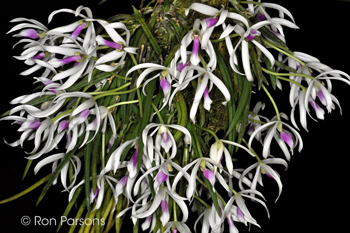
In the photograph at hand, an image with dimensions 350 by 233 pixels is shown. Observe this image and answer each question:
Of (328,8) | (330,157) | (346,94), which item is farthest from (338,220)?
(328,8)

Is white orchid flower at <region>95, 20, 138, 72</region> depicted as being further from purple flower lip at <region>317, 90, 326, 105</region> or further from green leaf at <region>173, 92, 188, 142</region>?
purple flower lip at <region>317, 90, 326, 105</region>

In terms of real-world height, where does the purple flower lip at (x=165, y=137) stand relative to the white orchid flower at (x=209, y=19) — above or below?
below

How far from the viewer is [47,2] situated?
1.70 metres

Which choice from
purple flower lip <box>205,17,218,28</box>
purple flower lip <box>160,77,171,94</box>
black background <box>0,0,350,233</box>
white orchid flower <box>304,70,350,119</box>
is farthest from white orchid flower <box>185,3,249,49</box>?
black background <box>0,0,350,233</box>

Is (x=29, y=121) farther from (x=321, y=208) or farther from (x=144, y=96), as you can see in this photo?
(x=321, y=208)

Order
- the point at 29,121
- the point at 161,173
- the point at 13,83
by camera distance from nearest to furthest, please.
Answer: the point at 161,173 → the point at 29,121 → the point at 13,83

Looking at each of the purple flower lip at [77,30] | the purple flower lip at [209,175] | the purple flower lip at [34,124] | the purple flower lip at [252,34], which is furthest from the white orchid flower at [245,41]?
the purple flower lip at [34,124]

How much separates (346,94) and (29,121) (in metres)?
1.30

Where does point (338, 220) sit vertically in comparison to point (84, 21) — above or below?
below

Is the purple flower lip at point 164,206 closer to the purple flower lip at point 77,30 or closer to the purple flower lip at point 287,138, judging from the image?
the purple flower lip at point 287,138

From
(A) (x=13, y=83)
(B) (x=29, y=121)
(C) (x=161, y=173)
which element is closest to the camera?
(C) (x=161, y=173)

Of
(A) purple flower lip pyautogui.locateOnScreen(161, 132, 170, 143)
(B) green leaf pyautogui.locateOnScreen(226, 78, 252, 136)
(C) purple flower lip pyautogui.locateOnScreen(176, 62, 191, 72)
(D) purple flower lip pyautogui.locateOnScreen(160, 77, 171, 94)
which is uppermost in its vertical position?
(C) purple flower lip pyautogui.locateOnScreen(176, 62, 191, 72)

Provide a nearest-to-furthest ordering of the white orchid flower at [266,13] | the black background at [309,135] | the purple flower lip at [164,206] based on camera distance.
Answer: the purple flower lip at [164,206] → the white orchid flower at [266,13] → the black background at [309,135]

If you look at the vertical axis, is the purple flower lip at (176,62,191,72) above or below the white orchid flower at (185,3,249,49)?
below
